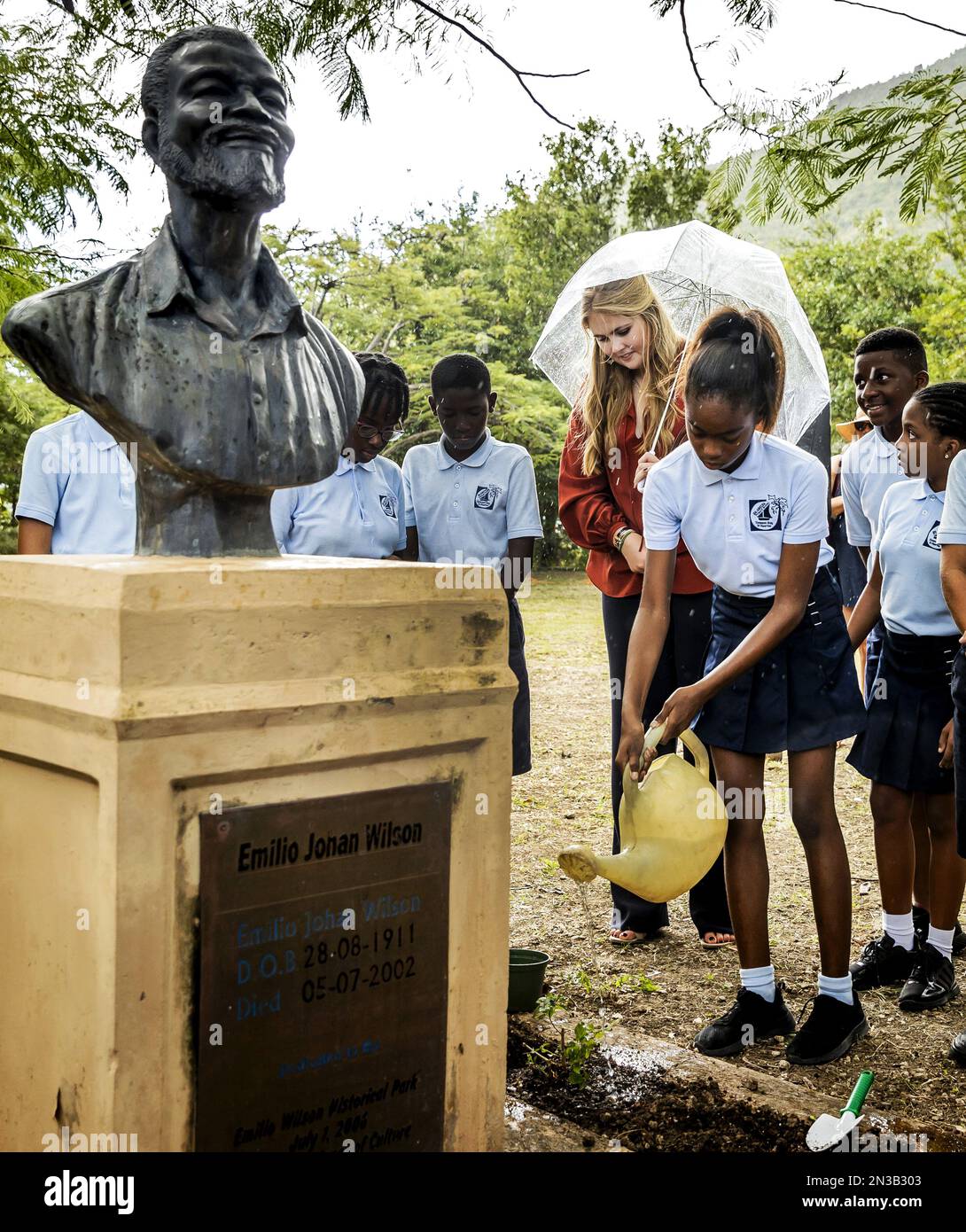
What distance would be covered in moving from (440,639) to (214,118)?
1.11m

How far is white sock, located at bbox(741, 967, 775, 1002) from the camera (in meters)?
3.31

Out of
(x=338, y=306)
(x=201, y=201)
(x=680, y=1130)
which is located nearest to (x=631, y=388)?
(x=201, y=201)

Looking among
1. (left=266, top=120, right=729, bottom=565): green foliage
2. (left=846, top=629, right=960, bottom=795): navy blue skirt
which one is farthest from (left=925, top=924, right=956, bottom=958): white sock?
(left=266, top=120, right=729, bottom=565): green foliage

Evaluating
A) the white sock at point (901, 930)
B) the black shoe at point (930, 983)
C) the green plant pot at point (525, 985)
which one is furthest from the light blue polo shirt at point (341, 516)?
the black shoe at point (930, 983)

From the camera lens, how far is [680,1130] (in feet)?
8.91

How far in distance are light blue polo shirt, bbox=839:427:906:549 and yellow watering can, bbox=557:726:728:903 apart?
1703mm

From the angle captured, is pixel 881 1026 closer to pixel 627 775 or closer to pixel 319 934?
pixel 627 775

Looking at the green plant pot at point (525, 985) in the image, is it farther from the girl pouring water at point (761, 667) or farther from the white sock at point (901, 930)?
the white sock at point (901, 930)

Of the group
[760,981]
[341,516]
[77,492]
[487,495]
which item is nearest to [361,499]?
[341,516]

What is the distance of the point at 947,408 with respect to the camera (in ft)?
11.8

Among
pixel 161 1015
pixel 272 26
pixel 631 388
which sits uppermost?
pixel 272 26

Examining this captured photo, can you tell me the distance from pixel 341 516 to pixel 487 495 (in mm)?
608

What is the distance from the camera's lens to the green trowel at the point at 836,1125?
8.30 ft

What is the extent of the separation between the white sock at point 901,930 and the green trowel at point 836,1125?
1243mm
